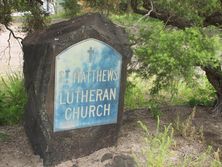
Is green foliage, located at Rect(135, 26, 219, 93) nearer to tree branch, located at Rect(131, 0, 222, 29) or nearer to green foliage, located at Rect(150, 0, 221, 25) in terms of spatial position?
green foliage, located at Rect(150, 0, 221, 25)

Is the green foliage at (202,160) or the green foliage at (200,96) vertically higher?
the green foliage at (200,96)

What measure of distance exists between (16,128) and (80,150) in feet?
3.27

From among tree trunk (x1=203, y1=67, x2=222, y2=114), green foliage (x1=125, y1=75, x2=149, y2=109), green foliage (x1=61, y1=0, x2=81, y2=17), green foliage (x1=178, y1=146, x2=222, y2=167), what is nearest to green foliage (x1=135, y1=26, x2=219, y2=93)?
green foliage (x1=178, y1=146, x2=222, y2=167)

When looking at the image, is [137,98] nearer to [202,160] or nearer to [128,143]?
[128,143]

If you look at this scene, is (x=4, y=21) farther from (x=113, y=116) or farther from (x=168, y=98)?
(x=168, y=98)

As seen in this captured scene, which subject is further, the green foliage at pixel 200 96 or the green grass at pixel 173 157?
the green foliage at pixel 200 96

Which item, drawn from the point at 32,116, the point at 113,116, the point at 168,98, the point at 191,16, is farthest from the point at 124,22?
the point at 168,98

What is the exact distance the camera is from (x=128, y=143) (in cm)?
401

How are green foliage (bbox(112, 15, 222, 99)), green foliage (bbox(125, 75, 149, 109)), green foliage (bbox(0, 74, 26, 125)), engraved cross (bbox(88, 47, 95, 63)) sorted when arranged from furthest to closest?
green foliage (bbox(125, 75, 149, 109)) → green foliage (bbox(0, 74, 26, 125)) → green foliage (bbox(112, 15, 222, 99)) → engraved cross (bbox(88, 47, 95, 63))

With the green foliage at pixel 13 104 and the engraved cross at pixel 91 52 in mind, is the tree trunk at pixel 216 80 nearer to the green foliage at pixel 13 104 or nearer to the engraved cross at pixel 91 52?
the engraved cross at pixel 91 52

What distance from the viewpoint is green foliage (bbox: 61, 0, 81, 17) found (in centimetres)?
450

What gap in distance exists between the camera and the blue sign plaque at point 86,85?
11.5 ft

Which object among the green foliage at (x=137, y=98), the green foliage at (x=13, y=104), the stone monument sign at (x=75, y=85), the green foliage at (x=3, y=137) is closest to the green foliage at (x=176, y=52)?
the stone monument sign at (x=75, y=85)

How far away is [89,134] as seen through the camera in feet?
12.3
